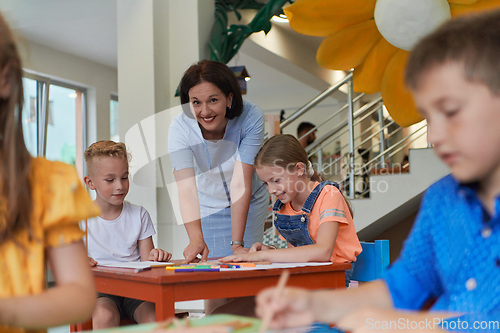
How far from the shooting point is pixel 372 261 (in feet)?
5.13

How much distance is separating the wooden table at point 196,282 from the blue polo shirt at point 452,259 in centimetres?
51

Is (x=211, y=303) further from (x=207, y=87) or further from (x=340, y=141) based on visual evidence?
(x=340, y=141)

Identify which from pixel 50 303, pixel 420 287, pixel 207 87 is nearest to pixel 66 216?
pixel 50 303

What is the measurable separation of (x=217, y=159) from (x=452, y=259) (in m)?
1.38

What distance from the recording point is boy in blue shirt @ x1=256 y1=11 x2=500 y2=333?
50 cm

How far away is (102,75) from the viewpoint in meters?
6.29

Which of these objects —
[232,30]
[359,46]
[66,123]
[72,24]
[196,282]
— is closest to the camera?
[196,282]

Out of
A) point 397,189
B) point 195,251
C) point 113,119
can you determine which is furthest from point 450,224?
point 113,119

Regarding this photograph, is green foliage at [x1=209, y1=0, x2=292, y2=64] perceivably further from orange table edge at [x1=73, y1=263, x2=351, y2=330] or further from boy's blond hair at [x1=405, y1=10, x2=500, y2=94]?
boy's blond hair at [x1=405, y1=10, x2=500, y2=94]

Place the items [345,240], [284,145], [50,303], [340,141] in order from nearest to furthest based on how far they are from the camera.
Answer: [50,303] → [345,240] → [284,145] → [340,141]

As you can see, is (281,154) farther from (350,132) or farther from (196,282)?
(350,132)

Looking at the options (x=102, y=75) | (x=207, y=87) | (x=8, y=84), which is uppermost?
(x=102, y=75)

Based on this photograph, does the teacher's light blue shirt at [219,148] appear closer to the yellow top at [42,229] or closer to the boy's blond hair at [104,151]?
the boy's blond hair at [104,151]

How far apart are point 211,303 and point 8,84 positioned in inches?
50.1
